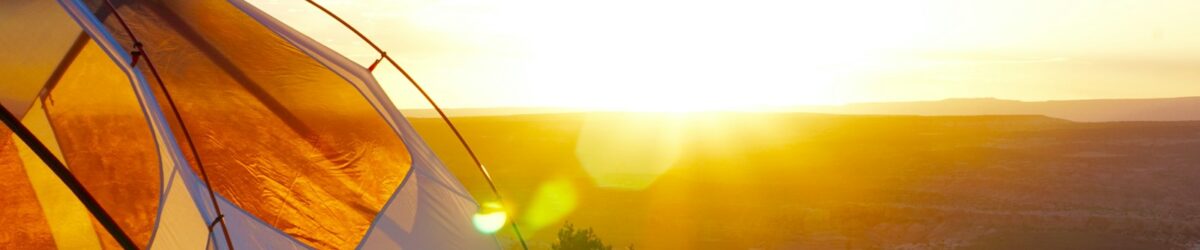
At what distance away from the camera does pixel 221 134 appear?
749 centimetres

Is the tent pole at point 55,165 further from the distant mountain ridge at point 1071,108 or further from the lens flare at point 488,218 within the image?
the distant mountain ridge at point 1071,108

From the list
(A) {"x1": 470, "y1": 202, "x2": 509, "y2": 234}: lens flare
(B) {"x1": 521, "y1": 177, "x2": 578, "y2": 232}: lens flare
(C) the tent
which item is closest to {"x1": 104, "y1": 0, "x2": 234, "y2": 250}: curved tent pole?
(C) the tent

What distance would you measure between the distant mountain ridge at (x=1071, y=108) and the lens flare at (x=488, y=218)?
75.9 metres

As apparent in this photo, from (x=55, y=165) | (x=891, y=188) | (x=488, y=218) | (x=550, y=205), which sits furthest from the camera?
(x=891, y=188)

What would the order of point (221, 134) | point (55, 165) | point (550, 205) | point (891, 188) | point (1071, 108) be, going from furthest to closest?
point (1071, 108) < point (891, 188) < point (550, 205) < point (221, 134) < point (55, 165)

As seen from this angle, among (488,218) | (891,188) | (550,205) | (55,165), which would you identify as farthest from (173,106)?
(891,188)

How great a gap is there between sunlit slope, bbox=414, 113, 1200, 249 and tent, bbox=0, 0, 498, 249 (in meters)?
15.1

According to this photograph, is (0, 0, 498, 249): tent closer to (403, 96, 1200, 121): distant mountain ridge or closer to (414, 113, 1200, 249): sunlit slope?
(414, 113, 1200, 249): sunlit slope

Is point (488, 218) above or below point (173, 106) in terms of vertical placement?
below

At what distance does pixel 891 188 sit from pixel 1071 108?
→ 83.5 meters

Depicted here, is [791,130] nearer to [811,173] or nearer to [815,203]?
[811,173]

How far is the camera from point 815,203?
3042 cm

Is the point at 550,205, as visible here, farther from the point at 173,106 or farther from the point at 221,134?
the point at 173,106

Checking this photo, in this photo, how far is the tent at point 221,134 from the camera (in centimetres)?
727
